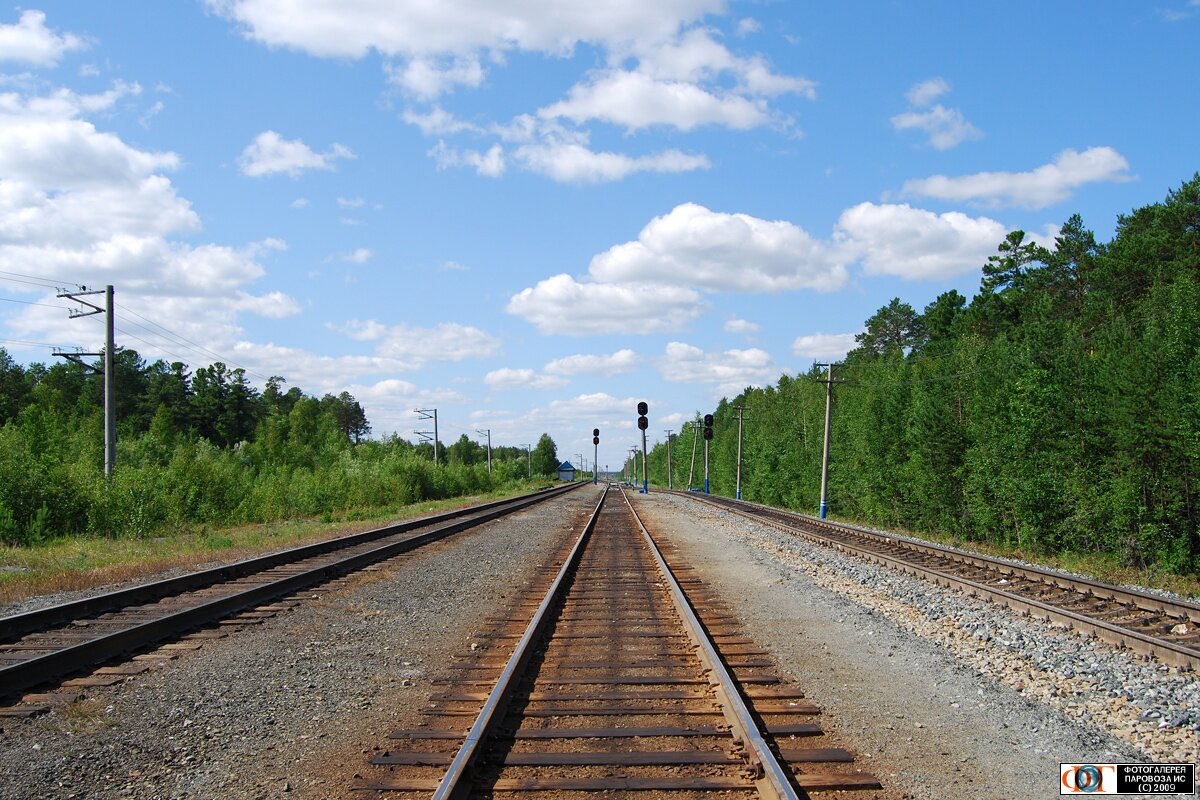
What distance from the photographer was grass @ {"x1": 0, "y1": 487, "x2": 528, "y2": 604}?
1257 centimetres

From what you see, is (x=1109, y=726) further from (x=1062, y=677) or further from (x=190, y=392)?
(x=190, y=392)

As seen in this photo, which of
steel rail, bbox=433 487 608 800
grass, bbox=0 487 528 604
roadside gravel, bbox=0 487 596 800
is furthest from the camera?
grass, bbox=0 487 528 604

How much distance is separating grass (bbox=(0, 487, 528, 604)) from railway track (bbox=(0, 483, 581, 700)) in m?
1.70

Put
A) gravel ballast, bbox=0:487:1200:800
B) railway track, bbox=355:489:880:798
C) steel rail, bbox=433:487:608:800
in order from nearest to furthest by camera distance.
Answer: steel rail, bbox=433:487:608:800 < railway track, bbox=355:489:880:798 < gravel ballast, bbox=0:487:1200:800

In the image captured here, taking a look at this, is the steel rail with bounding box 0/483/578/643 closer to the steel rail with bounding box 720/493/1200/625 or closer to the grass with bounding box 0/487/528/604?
the grass with bounding box 0/487/528/604

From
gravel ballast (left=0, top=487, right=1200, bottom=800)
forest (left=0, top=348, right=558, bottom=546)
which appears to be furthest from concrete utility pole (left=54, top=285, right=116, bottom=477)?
gravel ballast (left=0, top=487, right=1200, bottom=800)

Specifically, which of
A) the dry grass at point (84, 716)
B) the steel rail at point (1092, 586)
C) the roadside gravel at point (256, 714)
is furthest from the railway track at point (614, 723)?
the steel rail at point (1092, 586)

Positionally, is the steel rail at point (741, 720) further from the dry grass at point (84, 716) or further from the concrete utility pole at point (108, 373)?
the concrete utility pole at point (108, 373)

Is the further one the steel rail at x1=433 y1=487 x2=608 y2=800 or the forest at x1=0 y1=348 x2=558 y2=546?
the forest at x1=0 y1=348 x2=558 y2=546

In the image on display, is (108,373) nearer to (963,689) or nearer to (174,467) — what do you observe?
(174,467)

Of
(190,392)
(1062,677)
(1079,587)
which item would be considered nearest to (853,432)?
(1079,587)

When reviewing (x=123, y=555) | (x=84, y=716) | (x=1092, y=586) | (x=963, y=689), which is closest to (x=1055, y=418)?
(x=1092, y=586)

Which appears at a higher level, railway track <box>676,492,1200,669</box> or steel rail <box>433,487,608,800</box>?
steel rail <box>433,487,608,800</box>

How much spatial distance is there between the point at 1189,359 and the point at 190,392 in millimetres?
93292
